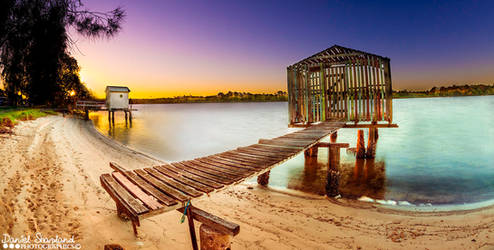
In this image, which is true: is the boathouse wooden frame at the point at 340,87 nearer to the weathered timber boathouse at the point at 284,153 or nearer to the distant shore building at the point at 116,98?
the weathered timber boathouse at the point at 284,153

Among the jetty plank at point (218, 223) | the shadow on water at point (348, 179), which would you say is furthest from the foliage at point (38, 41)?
the shadow on water at point (348, 179)

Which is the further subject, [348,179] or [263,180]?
[348,179]

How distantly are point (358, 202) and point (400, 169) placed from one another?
6.11m

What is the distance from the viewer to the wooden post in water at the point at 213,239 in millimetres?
2965

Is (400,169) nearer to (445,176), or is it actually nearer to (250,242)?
(445,176)

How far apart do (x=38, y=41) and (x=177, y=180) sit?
13.7 ft

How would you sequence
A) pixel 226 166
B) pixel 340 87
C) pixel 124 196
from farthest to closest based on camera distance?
1. pixel 340 87
2. pixel 226 166
3. pixel 124 196

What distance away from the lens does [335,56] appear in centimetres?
1109

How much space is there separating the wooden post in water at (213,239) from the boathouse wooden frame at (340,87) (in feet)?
32.0

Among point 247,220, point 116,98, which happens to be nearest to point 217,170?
point 247,220

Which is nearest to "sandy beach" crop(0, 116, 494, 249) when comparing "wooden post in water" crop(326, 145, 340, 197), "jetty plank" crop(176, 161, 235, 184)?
"wooden post in water" crop(326, 145, 340, 197)

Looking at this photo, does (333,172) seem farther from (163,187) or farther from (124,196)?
(124,196)

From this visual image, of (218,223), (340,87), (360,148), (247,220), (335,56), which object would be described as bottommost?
(247,220)

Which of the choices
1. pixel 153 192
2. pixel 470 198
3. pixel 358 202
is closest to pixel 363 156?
pixel 470 198
